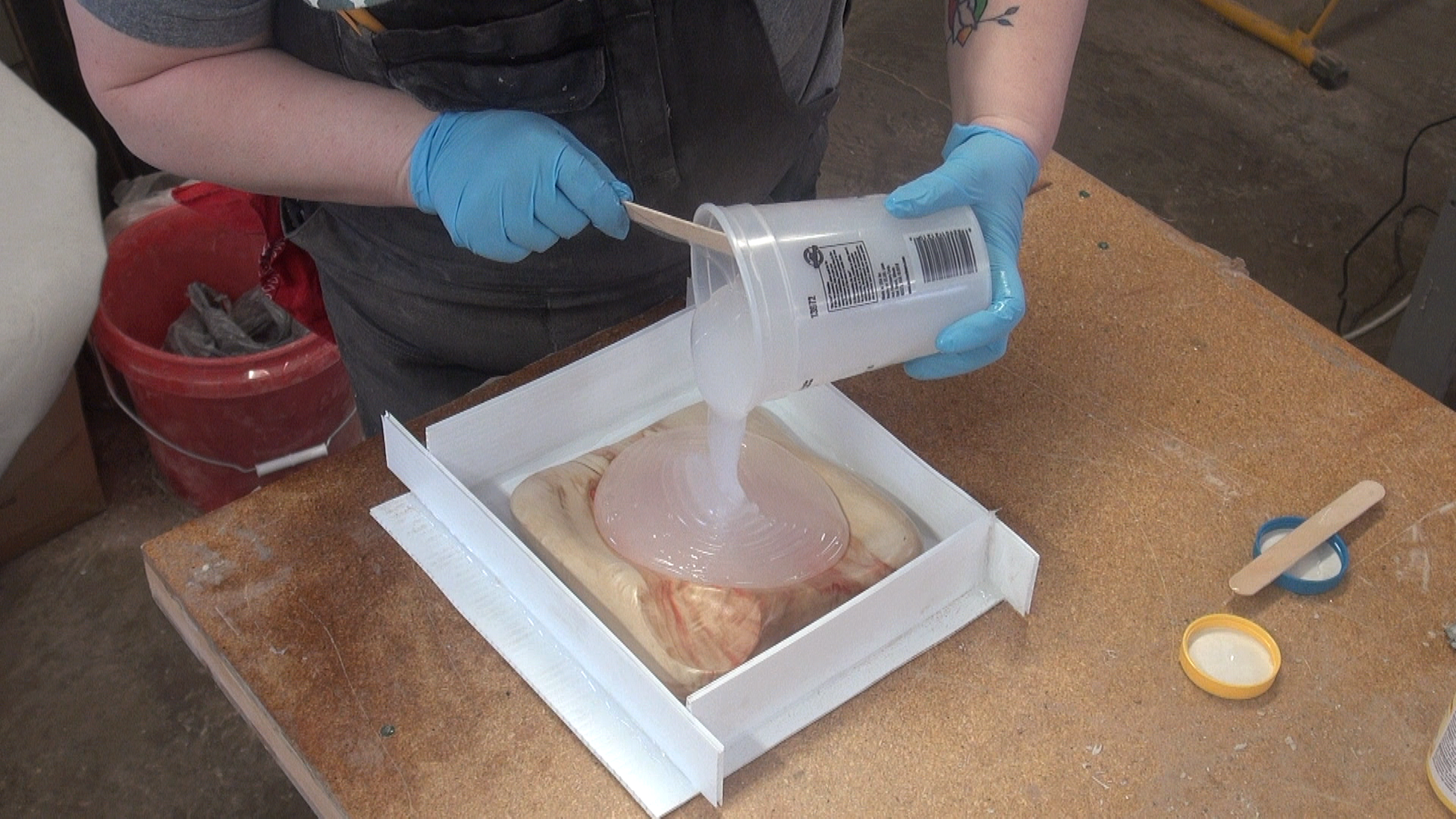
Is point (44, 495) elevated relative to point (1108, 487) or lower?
lower

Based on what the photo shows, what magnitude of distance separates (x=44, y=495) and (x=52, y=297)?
0.69 metres

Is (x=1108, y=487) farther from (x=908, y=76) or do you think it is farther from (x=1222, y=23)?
(x=1222, y=23)

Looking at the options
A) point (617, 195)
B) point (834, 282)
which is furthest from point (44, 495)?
point (834, 282)

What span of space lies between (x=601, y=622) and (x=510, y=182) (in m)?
0.33

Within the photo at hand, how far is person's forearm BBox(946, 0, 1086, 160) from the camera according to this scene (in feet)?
3.71

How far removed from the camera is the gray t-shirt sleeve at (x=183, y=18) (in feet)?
2.93

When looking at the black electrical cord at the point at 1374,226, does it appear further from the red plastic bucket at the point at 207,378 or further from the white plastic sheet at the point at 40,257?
the white plastic sheet at the point at 40,257

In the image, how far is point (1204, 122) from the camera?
10.3 ft

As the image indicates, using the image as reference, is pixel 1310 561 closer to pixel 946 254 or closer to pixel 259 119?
pixel 946 254

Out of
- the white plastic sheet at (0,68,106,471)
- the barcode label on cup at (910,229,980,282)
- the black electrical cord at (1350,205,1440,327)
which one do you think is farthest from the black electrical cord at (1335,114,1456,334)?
the white plastic sheet at (0,68,106,471)

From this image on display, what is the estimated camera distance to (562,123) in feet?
3.43

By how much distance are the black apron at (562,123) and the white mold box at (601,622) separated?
0.11 meters

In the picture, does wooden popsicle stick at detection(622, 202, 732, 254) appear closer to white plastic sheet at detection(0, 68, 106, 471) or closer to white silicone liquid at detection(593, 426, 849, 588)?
white silicone liquid at detection(593, 426, 849, 588)

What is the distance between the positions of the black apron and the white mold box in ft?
0.35
